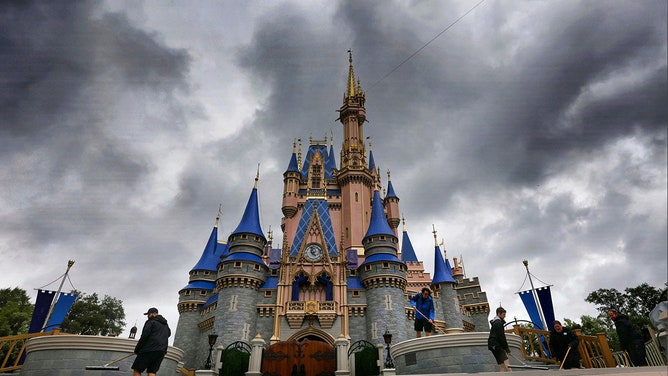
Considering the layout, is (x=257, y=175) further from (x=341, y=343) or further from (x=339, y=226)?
(x=341, y=343)

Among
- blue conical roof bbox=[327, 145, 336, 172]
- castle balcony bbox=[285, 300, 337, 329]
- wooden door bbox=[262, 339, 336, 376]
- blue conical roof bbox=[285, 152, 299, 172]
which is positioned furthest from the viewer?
blue conical roof bbox=[327, 145, 336, 172]

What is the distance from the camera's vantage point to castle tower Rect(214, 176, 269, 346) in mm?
28922

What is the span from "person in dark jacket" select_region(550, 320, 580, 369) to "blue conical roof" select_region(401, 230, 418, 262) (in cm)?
3544

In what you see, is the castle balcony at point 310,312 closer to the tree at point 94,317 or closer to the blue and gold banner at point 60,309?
the blue and gold banner at point 60,309

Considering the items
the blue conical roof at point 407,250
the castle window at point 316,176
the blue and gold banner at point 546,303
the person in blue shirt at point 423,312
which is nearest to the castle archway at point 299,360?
the person in blue shirt at point 423,312

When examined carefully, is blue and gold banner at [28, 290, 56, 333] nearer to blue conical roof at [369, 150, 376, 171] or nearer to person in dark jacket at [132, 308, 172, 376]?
person in dark jacket at [132, 308, 172, 376]

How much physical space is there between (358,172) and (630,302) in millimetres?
32976

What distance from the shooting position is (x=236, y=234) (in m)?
34.1

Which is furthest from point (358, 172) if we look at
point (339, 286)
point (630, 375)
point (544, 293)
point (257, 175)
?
point (630, 375)

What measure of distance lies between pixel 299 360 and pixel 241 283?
1382cm

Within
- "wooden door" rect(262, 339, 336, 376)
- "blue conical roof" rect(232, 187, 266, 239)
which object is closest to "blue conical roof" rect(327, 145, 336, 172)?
"blue conical roof" rect(232, 187, 266, 239)

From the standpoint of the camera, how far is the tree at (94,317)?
152ft

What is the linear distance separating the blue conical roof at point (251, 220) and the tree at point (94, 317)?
2693cm

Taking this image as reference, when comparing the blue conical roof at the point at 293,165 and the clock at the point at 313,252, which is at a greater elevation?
the blue conical roof at the point at 293,165
